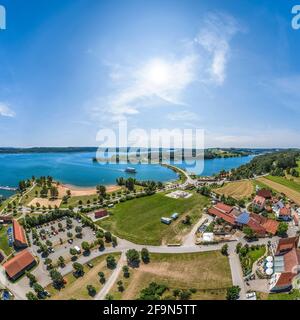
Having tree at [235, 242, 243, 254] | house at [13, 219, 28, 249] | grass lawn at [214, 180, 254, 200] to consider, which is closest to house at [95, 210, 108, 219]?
house at [13, 219, 28, 249]

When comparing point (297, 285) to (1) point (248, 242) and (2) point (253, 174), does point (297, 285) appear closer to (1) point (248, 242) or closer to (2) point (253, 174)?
(1) point (248, 242)

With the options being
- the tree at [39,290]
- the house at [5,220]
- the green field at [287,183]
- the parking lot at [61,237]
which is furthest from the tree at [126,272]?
the green field at [287,183]

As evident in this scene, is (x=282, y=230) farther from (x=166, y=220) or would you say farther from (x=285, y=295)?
(x=166, y=220)

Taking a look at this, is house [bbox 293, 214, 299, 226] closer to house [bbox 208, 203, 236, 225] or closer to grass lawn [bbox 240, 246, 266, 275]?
house [bbox 208, 203, 236, 225]

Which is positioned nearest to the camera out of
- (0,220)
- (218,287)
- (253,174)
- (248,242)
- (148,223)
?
(218,287)

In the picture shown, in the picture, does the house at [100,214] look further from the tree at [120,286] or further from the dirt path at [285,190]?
the dirt path at [285,190]
